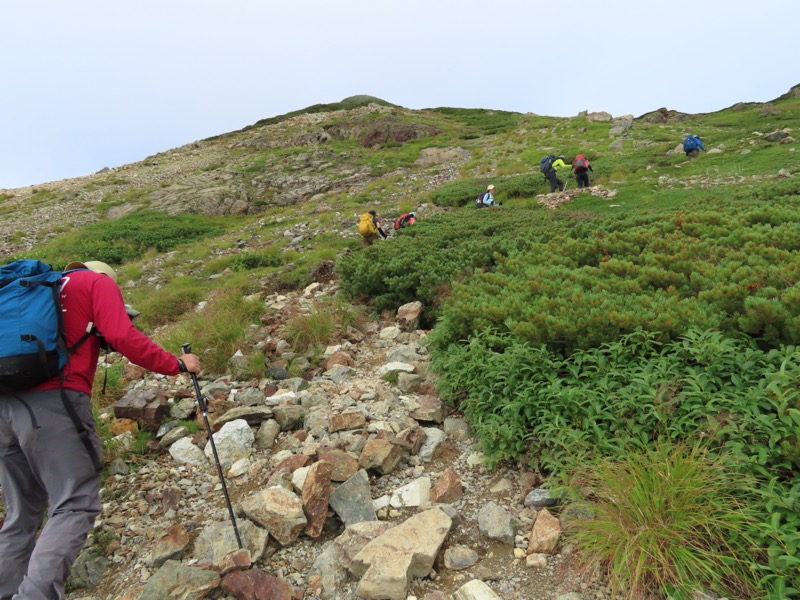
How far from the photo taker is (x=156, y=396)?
5871 mm

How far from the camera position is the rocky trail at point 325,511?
127 inches

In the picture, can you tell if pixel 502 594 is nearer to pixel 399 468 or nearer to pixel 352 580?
pixel 352 580

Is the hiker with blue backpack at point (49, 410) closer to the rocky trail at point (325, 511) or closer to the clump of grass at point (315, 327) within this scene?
the rocky trail at point (325, 511)

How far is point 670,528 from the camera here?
2916 millimetres

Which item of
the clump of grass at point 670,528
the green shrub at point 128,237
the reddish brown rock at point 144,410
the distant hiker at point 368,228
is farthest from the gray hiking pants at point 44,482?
the green shrub at point 128,237

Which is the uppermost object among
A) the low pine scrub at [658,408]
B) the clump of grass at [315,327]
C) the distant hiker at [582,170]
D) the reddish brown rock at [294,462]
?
the distant hiker at [582,170]

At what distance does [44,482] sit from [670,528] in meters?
4.59

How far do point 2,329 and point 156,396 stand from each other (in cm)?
310

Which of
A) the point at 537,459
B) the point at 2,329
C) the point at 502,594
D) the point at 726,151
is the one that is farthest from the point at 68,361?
the point at 726,151

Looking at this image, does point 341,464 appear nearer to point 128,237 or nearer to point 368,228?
point 368,228

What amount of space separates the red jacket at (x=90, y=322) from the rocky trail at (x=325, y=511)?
1590mm

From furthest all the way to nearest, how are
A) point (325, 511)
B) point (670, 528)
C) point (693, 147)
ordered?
point (693, 147)
point (325, 511)
point (670, 528)

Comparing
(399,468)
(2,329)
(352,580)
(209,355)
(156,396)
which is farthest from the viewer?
(209,355)

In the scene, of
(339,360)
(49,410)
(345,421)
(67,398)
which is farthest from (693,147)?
(49,410)
